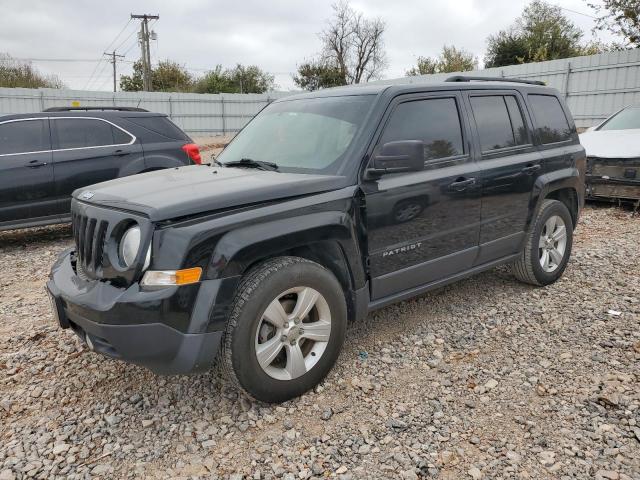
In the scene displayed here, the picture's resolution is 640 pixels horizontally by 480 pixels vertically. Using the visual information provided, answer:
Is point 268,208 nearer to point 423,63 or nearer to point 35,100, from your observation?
point 35,100

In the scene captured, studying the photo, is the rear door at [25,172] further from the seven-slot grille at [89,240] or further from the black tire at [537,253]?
the black tire at [537,253]

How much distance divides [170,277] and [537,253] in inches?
134

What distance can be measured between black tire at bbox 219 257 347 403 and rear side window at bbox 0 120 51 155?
17.4 ft

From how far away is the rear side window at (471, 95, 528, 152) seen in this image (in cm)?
399

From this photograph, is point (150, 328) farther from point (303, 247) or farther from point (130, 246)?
point (303, 247)

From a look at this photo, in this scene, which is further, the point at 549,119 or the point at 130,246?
the point at 549,119

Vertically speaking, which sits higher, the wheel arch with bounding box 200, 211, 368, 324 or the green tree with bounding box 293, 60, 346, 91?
the green tree with bounding box 293, 60, 346, 91

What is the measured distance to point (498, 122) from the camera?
4.16 m

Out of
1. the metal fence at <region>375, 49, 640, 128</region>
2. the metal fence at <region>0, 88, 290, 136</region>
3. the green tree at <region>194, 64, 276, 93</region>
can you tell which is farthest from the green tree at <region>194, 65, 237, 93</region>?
the metal fence at <region>375, 49, 640, 128</region>

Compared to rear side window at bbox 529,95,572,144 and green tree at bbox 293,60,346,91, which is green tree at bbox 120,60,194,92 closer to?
green tree at bbox 293,60,346,91

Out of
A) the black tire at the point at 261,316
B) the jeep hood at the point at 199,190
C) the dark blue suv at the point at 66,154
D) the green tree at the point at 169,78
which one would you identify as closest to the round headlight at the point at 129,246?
the jeep hood at the point at 199,190

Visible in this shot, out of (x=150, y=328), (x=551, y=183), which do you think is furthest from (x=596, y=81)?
(x=150, y=328)

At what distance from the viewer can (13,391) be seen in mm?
3195

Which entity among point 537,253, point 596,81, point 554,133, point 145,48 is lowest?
point 537,253
